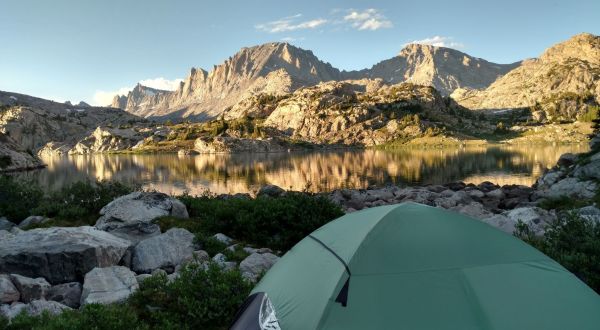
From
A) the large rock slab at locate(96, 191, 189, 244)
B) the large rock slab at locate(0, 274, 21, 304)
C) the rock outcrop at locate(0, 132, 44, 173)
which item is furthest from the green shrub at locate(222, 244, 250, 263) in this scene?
the rock outcrop at locate(0, 132, 44, 173)

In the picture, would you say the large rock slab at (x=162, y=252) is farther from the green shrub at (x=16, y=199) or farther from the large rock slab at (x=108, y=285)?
the green shrub at (x=16, y=199)

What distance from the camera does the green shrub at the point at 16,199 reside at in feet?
72.1

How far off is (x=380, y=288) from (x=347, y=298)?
0.57m

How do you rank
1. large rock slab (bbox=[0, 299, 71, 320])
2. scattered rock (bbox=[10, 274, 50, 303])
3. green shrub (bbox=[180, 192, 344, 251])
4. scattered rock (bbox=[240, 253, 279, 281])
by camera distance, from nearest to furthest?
large rock slab (bbox=[0, 299, 71, 320]) → scattered rock (bbox=[10, 274, 50, 303]) → scattered rock (bbox=[240, 253, 279, 281]) → green shrub (bbox=[180, 192, 344, 251])

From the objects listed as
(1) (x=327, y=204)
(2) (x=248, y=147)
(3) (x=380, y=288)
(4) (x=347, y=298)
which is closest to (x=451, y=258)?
(3) (x=380, y=288)

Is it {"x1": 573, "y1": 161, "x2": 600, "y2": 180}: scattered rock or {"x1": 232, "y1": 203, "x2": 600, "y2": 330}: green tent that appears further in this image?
{"x1": 573, "y1": 161, "x2": 600, "y2": 180}: scattered rock

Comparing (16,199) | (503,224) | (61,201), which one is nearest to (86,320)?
(503,224)

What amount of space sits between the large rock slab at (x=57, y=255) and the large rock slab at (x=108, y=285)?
3.56 ft

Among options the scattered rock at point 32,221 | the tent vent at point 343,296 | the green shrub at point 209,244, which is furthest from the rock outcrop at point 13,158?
the tent vent at point 343,296

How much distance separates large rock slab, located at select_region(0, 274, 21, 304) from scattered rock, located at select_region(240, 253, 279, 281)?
5997 millimetres

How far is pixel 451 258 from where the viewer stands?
6953mm

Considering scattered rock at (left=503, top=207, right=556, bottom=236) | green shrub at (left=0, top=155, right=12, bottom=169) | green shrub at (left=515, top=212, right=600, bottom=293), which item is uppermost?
green shrub at (left=515, top=212, right=600, bottom=293)

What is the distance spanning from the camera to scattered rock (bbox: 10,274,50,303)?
35.6 feet

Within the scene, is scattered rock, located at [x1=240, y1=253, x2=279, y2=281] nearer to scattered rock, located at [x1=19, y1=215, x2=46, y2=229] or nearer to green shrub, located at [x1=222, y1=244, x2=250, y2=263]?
green shrub, located at [x1=222, y1=244, x2=250, y2=263]
